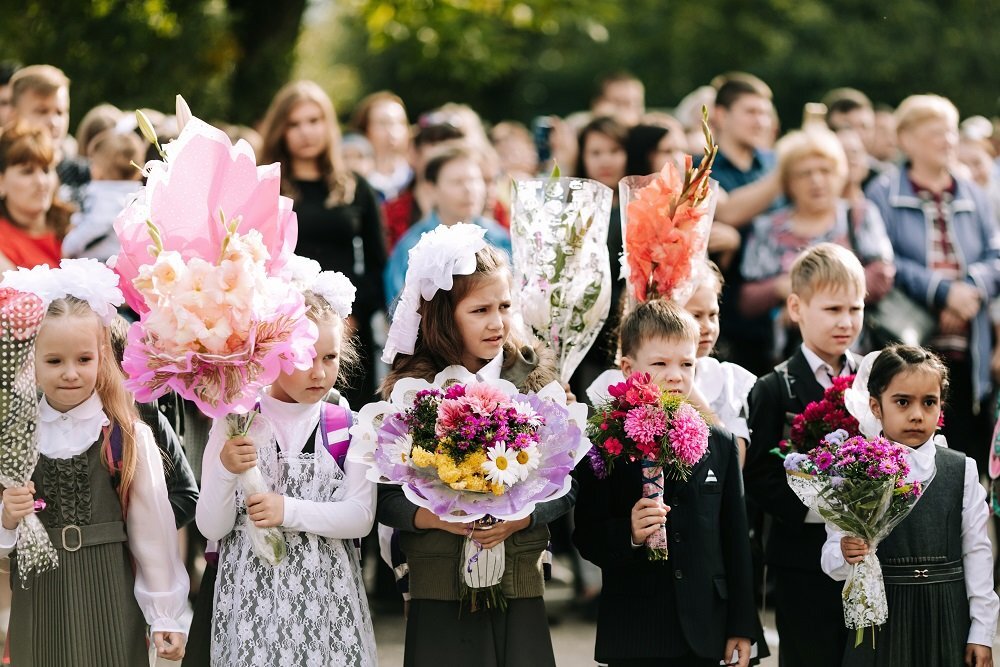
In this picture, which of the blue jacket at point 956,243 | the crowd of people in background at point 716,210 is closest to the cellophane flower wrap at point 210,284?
the crowd of people in background at point 716,210

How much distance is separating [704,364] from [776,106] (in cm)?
2318

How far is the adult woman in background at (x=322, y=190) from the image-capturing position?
7418 mm

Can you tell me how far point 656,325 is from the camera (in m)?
4.87

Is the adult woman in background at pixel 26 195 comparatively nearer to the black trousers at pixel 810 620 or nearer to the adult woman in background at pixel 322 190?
the adult woman in background at pixel 322 190

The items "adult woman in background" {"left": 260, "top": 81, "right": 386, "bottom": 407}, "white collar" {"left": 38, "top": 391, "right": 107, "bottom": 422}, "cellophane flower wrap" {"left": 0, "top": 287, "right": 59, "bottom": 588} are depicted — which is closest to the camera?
"cellophane flower wrap" {"left": 0, "top": 287, "right": 59, "bottom": 588}

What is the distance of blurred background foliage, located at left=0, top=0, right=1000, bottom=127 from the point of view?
535 inches

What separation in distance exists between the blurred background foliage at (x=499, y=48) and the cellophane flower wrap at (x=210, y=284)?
31.1ft

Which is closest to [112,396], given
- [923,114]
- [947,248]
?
[947,248]

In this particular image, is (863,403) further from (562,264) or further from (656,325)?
(562,264)

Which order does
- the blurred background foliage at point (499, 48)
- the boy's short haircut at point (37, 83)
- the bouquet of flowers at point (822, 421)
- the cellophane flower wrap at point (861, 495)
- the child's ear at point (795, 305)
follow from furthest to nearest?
the blurred background foliage at point (499, 48), the boy's short haircut at point (37, 83), the child's ear at point (795, 305), the bouquet of flowers at point (822, 421), the cellophane flower wrap at point (861, 495)

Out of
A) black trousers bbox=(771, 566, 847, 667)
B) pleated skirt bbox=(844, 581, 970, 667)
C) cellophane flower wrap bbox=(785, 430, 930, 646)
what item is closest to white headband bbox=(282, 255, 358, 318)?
cellophane flower wrap bbox=(785, 430, 930, 646)

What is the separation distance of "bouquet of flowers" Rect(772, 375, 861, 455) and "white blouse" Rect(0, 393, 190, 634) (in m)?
2.20

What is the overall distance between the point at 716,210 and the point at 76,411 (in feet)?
14.2

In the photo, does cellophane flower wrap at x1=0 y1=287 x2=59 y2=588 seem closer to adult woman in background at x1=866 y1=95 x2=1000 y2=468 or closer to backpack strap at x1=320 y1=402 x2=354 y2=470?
backpack strap at x1=320 y1=402 x2=354 y2=470
